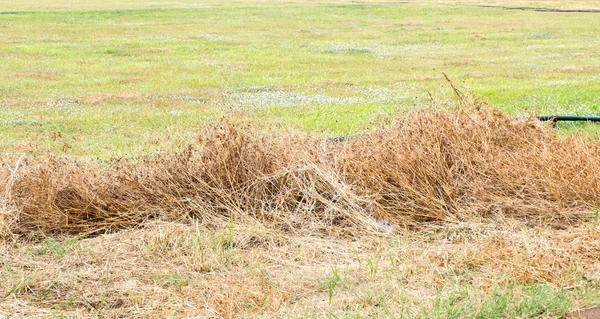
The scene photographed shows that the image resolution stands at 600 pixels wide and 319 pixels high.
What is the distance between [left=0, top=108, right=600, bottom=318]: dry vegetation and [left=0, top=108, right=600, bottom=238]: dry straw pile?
0.7 inches

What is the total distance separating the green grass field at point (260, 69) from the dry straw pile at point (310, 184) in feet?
2.00

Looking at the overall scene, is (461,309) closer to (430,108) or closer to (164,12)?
(430,108)

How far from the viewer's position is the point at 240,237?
5.96m

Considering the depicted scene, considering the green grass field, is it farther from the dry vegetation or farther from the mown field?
the dry vegetation

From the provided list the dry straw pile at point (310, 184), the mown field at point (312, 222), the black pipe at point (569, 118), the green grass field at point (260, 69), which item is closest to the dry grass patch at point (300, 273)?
the mown field at point (312, 222)

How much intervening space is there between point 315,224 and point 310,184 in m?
0.50

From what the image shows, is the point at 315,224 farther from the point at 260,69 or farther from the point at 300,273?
the point at 260,69

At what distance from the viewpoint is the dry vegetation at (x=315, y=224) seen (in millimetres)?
4922

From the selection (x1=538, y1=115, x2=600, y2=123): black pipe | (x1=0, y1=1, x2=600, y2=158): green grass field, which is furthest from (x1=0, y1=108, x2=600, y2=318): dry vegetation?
(x1=538, y1=115, x2=600, y2=123): black pipe

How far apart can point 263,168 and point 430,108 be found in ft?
6.33

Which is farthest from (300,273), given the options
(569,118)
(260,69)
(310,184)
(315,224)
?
(260,69)

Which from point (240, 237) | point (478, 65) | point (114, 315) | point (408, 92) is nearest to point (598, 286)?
point (240, 237)

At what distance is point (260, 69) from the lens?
20922 mm

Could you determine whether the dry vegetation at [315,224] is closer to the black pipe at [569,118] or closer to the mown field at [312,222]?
the mown field at [312,222]
